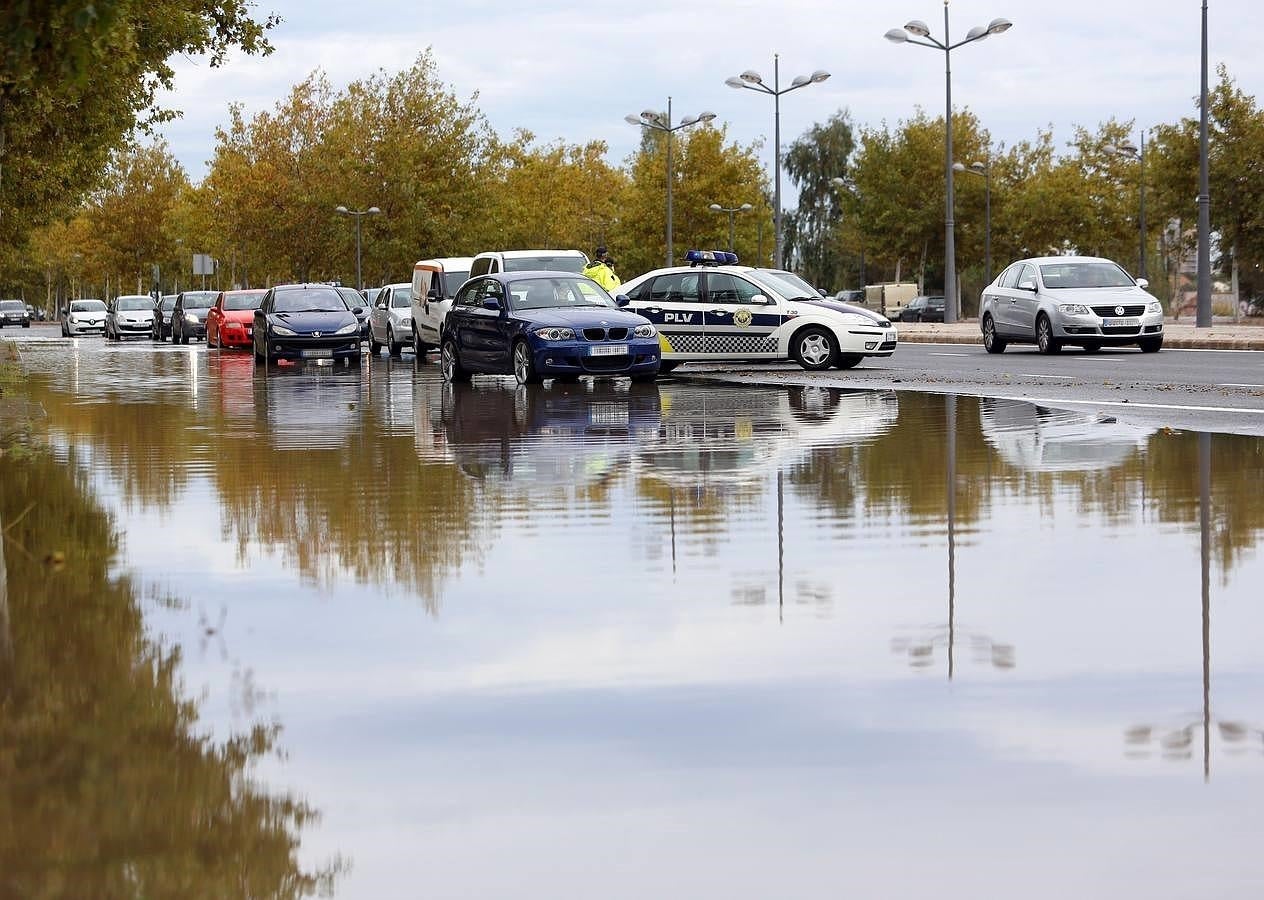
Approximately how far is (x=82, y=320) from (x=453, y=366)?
60.0 meters

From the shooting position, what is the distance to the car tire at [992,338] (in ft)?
117

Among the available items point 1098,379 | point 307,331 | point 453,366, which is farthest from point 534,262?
point 1098,379

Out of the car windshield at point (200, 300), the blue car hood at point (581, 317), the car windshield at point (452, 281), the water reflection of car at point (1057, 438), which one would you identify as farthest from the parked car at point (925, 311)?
the water reflection of car at point (1057, 438)

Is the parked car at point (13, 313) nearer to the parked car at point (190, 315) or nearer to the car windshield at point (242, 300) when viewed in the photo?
the parked car at point (190, 315)

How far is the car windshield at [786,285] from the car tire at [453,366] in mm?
4381

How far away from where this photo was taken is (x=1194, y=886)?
4312 millimetres

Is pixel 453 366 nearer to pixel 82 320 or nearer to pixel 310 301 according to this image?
pixel 310 301

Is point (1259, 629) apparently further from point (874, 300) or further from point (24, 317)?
point (24, 317)

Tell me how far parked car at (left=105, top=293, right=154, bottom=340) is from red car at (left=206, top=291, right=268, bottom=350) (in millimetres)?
23044

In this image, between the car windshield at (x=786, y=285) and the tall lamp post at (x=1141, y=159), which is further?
the tall lamp post at (x=1141, y=159)

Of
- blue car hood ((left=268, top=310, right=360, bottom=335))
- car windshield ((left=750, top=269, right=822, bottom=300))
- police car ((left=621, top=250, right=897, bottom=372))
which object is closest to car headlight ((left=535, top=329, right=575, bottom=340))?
police car ((left=621, top=250, right=897, bottom=372))

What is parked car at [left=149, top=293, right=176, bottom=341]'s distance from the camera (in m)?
67.5

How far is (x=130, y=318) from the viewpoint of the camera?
2958 inches

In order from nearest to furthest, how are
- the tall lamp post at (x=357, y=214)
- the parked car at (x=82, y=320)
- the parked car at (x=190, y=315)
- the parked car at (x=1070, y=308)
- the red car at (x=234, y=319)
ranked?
the parked car at (x=1070, y=308)
the red car at (x=234, y=319)
the parked car at (x=190, y=315)
the parked car at (x=82, y=320)
the tall lamp post at (x=357, y=214)
